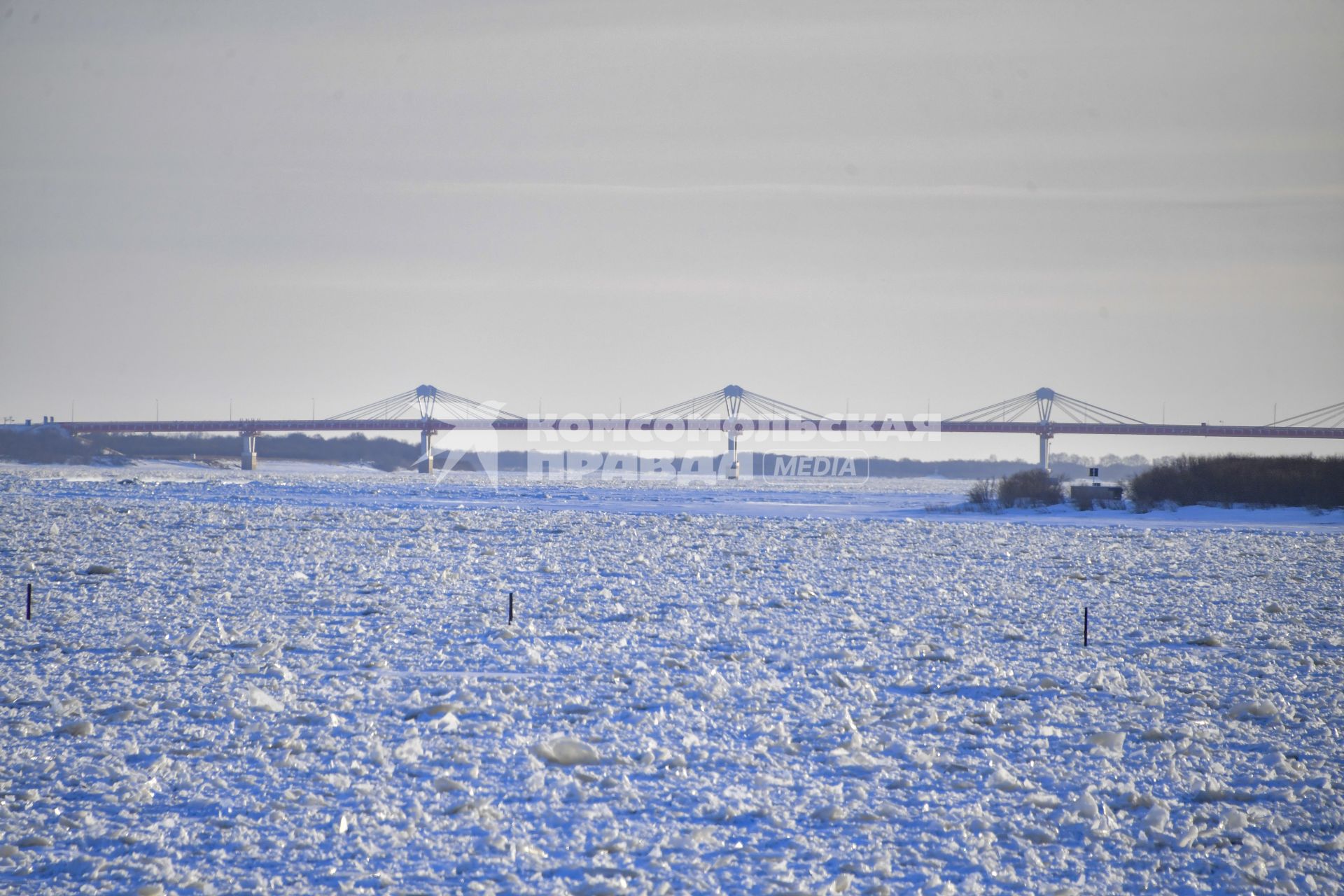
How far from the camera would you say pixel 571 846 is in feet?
16.6

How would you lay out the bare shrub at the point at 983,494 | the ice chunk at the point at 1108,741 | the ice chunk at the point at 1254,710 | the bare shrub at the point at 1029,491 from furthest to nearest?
1. the bare shrub at the point at 983,494
2. the bare shrub at the point at 1029,491
3. the ice chunk at the point at 1254,710
4. the ice chunk at the point at 1108,741

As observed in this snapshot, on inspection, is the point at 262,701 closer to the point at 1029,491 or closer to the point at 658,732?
the point at 658,732

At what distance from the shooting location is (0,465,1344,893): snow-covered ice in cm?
496

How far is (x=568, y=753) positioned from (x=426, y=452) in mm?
102060

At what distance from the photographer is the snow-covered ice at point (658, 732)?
496cm

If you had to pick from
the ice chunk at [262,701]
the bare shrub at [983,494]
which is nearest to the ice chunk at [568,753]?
the ice chunk at [262,701]

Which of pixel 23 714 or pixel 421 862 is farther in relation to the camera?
pixel 23 714

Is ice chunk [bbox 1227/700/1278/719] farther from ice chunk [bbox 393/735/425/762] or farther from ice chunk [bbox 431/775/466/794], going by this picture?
ice chunk [bbox 393/735/425/762]

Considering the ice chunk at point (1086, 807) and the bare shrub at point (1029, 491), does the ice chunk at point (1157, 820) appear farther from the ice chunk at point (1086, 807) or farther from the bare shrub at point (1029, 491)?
the bare shrub at point (1029, 491)

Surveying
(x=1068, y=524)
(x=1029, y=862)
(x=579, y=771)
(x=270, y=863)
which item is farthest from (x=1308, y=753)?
(x=1068, y=524)

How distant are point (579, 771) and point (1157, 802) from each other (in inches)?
121

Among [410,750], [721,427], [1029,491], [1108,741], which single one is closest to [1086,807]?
[1108,741]

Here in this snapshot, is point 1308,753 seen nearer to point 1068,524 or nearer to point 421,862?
point 421,862

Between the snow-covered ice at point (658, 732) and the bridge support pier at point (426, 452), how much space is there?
8851 cm
